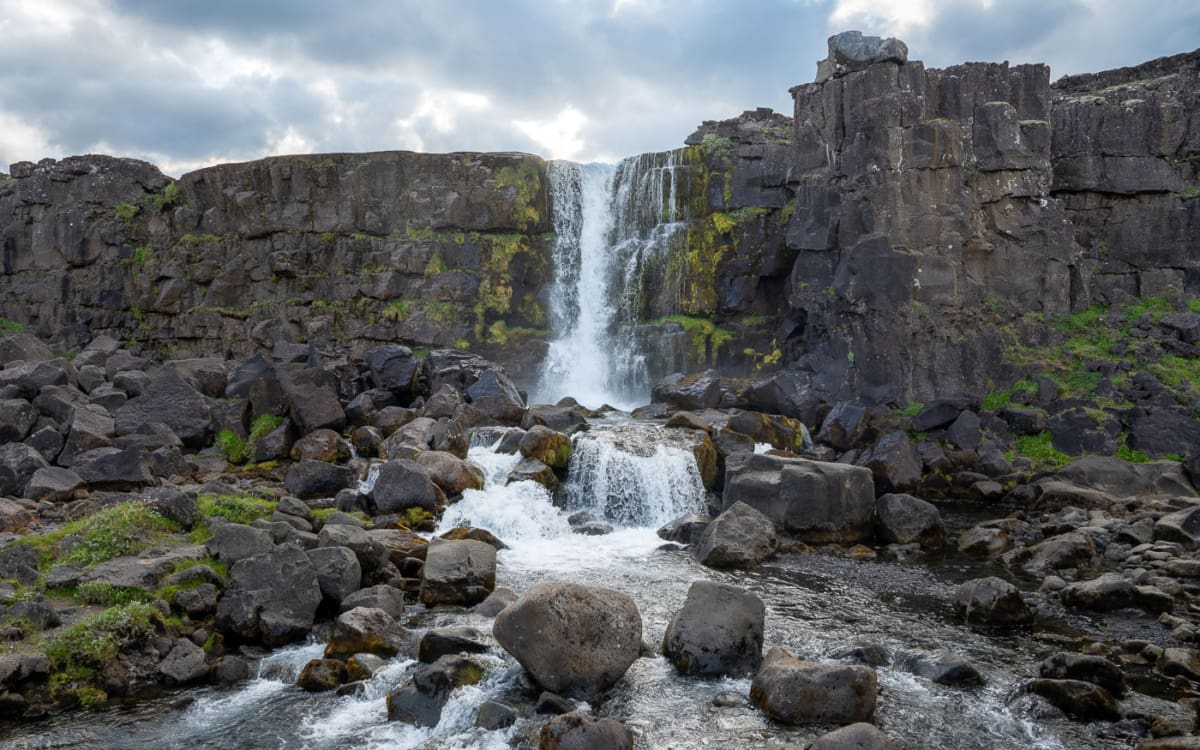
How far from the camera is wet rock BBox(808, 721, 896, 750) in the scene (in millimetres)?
8586

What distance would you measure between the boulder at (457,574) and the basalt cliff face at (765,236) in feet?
53.4

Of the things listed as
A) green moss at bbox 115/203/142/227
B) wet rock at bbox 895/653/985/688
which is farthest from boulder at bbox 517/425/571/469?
green moss at bbox 115/203/142/227

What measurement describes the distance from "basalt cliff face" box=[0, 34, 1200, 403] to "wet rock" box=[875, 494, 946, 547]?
9008mm

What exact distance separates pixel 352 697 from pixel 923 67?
82.3 feet

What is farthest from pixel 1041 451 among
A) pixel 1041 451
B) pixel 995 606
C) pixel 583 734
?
pixel 583 734

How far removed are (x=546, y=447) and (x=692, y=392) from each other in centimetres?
766

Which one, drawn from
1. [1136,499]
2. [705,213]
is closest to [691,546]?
[1136,499]

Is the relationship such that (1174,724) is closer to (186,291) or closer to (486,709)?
(486,709)

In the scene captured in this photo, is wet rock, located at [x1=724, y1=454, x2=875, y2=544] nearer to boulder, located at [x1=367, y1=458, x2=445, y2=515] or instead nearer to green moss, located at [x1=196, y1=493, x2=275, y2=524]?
boulder, located at [x1=367, y1=458, x2=445, y2=515]

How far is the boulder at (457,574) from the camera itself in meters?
14.2

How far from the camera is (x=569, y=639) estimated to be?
10703 mm

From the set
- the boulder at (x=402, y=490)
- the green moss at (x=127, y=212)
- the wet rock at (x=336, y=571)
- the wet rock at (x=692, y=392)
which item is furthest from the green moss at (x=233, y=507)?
the green moss at (x=127, y=212)

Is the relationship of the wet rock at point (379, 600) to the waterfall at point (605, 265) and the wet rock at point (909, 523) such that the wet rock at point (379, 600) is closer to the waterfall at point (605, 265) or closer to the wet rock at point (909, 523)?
the wet rock at point (909, 523)

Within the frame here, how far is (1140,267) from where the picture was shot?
30.1m
